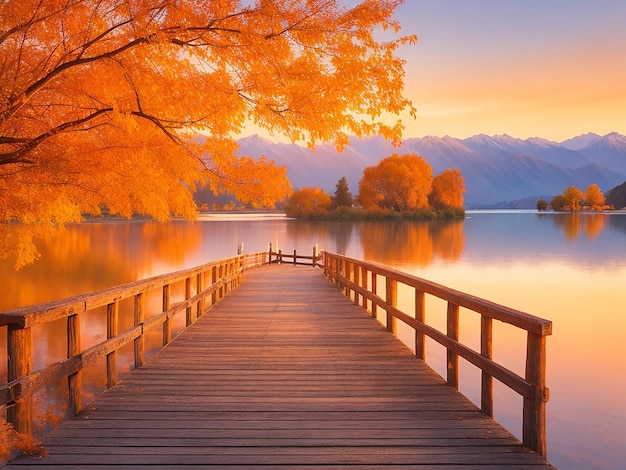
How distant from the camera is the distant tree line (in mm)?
107188

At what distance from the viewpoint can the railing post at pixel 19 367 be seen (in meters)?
4.25

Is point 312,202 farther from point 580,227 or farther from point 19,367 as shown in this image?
point 19,367

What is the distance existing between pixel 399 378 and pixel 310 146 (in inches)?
164

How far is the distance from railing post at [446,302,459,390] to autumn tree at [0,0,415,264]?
353 centimetres

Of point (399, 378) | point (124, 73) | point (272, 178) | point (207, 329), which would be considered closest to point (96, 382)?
point (207, 329)

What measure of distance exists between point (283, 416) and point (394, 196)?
107m

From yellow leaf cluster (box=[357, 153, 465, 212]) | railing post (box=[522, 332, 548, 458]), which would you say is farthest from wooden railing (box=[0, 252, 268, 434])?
yellow leaf cluster (box=[357, 153, 465, 212])

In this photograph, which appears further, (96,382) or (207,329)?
(96,382)

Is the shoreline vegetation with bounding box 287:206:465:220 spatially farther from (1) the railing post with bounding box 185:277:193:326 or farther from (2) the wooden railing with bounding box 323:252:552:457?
(2) the wooden railing with bounding box 323:252:552:457

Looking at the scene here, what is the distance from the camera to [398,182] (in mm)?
107625

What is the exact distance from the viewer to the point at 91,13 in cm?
792

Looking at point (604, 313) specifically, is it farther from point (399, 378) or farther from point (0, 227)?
point (0, 227)

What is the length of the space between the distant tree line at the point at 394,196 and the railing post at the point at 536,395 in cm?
10232

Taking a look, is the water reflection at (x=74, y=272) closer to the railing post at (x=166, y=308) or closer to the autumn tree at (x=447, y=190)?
the railing post at (x=166, y=308)
